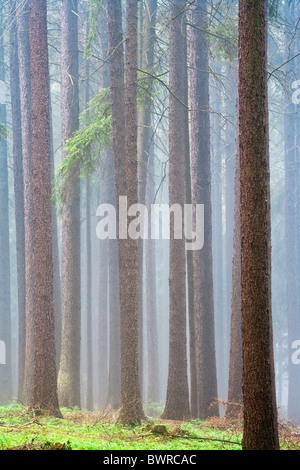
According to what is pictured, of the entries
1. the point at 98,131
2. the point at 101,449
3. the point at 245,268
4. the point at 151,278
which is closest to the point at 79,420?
the point at 101,449

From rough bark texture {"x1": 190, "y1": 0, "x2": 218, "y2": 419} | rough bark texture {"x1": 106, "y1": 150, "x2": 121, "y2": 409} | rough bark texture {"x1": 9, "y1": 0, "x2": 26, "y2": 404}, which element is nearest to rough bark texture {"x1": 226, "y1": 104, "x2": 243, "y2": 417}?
rough bark texture {"x1": 190, "y1": 0, "x2": 218, "y2": 419}

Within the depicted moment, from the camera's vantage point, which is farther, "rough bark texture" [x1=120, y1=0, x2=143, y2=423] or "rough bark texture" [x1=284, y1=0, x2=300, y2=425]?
"rough bark texture" [x1=284, y1=0, x2=300, y2=425]

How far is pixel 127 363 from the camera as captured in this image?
1120 cm

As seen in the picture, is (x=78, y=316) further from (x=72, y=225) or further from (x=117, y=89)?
(x=117, y=89)

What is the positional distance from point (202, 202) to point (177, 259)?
2.36m

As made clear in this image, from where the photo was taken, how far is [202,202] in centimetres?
1527

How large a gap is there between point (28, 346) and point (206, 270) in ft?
19.9

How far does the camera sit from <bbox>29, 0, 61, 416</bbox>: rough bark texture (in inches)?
428

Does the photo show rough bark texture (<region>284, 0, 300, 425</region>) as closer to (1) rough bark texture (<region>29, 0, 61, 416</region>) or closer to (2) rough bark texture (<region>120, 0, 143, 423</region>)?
(2) rough bark texture (<region>120, 0, 143, 423</region>)

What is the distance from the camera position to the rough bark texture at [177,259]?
13.1 m

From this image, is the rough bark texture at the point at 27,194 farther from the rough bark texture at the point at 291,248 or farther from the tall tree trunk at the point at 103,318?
the rough bark texture at the point at 291,248

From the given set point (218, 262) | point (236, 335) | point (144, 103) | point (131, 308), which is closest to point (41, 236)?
point (131, 308)

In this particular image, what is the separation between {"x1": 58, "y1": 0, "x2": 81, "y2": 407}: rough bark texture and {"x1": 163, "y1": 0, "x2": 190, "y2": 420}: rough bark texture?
3.67 m

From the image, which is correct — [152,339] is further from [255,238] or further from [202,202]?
[255,238]
